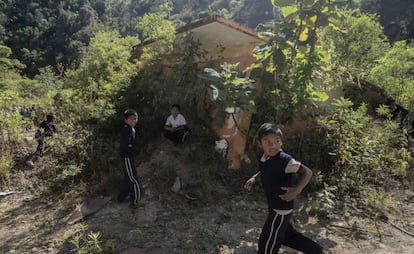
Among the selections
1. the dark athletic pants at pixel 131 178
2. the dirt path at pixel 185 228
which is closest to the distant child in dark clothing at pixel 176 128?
the dirt path at pixel 185 228

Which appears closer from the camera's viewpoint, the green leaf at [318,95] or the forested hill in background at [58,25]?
the green leaf at [318,95]

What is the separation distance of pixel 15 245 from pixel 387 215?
5122mm

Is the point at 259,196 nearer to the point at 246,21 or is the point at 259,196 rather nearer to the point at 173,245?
the point at 173,245

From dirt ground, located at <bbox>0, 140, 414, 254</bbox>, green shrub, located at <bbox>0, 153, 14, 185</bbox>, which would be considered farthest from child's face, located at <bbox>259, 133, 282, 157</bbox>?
green shrub, located at <bbox>0, 153, 14, 185</bbox>

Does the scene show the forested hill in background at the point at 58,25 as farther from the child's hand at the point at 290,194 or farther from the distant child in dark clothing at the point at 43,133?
the child's hand at the point at 290,194

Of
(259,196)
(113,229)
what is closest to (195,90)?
(259,196)

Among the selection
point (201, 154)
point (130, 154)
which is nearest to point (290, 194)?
point (130, 154)

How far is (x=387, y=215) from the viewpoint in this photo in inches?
187

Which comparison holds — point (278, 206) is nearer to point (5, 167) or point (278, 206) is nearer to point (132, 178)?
point (132, 178)

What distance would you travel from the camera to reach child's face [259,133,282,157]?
2754 mm

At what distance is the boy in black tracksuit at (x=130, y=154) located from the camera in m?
4.68

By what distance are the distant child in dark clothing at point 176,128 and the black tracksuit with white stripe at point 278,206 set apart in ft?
10.9

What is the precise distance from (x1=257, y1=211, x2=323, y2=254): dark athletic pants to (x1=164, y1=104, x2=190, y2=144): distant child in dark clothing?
346 cm

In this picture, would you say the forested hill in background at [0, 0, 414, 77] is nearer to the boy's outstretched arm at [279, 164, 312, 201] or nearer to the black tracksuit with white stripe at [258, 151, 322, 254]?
the black tracksuit with white stripe at [258, 151, 322, 254]
